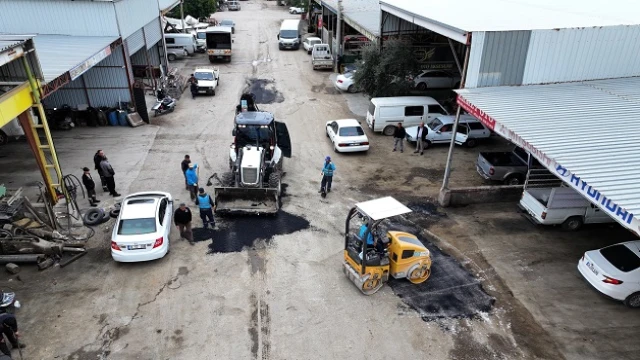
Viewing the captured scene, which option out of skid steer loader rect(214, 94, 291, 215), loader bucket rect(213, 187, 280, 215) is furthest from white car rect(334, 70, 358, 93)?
loader bucket rect(213, 187, 280, 215)

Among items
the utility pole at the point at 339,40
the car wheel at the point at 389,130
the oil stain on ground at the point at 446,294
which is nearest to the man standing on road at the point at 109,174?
the oil stain on ground at the point at 446,294

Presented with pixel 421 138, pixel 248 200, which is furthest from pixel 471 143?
pixel 248 200

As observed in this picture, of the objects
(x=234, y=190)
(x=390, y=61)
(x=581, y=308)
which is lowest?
(x=581, y=308)

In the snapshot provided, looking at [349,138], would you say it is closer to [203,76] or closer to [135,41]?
[203,76]

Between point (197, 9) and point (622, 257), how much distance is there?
4833 centimetres

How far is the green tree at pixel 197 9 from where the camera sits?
4730cm

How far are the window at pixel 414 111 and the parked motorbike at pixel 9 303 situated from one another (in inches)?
684

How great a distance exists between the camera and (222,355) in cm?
916

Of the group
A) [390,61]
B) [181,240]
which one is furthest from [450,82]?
[181,240]

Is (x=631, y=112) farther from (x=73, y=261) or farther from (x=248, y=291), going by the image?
(x=73, y=261)

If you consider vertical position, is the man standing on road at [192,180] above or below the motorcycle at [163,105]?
above

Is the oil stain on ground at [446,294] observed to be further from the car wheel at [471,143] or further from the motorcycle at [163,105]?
the motorcycle at [163,105]

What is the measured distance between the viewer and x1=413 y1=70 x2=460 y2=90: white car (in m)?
27.0

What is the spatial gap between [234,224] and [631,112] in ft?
44.1
